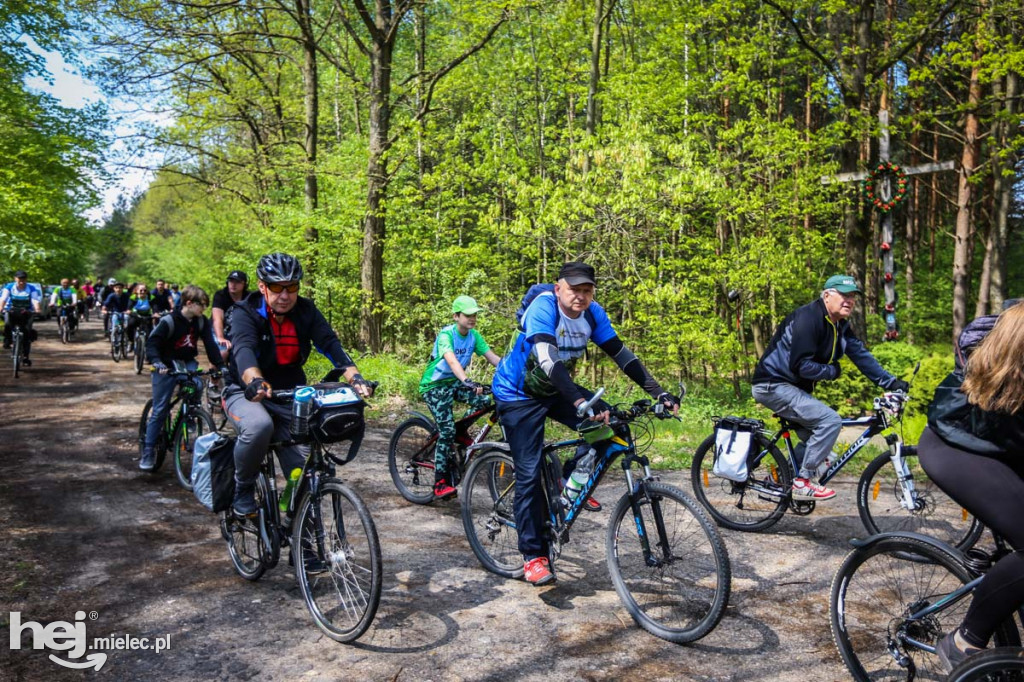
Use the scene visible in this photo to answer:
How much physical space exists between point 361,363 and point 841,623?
40.3 ft

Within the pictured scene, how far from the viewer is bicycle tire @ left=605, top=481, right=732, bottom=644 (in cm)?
400

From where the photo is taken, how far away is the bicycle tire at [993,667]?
9.11 feet

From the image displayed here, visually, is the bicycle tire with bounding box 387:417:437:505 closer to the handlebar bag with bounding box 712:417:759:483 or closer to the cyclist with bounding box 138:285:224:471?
the cyclist with bounding box 138:285:224:471

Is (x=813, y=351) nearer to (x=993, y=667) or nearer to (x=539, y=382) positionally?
(x=539, y=382)

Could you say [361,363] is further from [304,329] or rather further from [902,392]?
[902,392]

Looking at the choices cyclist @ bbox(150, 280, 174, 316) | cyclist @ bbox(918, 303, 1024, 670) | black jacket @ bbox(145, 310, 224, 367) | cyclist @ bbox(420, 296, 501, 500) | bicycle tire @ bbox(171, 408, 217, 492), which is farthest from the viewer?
cyclist @ bbox(150, 280, 174, 316)

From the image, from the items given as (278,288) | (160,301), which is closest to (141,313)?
(160,301)

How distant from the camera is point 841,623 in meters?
3.59

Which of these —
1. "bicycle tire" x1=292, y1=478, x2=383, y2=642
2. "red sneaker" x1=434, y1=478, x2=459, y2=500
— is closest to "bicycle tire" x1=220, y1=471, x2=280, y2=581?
"bicycle tire" x1=292, y1=478, x2=383, y2=642

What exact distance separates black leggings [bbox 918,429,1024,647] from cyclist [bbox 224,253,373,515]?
3051 mm

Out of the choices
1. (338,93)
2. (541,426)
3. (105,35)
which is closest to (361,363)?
(105,35)

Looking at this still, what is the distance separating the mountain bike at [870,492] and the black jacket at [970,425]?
249cm

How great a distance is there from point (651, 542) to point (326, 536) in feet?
6.22

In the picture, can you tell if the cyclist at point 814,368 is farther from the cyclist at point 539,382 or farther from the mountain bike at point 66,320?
the mountain bike at point 66,320
